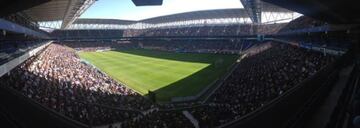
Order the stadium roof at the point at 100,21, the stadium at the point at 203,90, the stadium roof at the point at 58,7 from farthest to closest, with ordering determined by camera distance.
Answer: the stadium roof at the point at 100,21, the stadium roof at the point at 58,7, the stadium at the point at 203,90

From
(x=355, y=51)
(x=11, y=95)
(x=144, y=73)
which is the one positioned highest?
(x=355, y=51)

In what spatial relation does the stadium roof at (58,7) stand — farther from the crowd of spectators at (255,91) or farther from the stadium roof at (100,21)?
the stadium roof at (100,21)

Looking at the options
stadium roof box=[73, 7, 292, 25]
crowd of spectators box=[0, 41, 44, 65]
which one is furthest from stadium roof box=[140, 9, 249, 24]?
crowd of spectators box=[0, 41, 44, 65]

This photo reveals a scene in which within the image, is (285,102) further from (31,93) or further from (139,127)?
(31,93)

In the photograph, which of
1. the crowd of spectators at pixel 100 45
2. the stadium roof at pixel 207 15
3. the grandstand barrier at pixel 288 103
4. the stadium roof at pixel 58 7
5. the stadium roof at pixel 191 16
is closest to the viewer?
the grandstand barrier at pixel 288 103

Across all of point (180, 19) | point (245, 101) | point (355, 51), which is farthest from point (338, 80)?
point (180, 19)

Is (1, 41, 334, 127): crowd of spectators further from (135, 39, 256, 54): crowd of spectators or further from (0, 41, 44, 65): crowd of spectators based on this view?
(135, 39, 256, 54): crowd of spectators

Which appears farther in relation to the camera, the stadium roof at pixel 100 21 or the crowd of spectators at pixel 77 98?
the stadium roof at pixel 100 21

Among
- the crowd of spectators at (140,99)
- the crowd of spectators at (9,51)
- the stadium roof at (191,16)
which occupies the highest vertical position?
the stadium roof at (191,16)

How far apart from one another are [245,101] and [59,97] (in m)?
11.3

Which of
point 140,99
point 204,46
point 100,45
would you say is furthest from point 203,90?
point 100,45

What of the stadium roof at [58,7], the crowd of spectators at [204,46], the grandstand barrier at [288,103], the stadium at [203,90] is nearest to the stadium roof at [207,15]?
the crowd of spectators at [204,46]

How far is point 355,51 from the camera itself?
48.1ft

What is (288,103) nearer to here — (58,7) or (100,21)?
(58,7)
